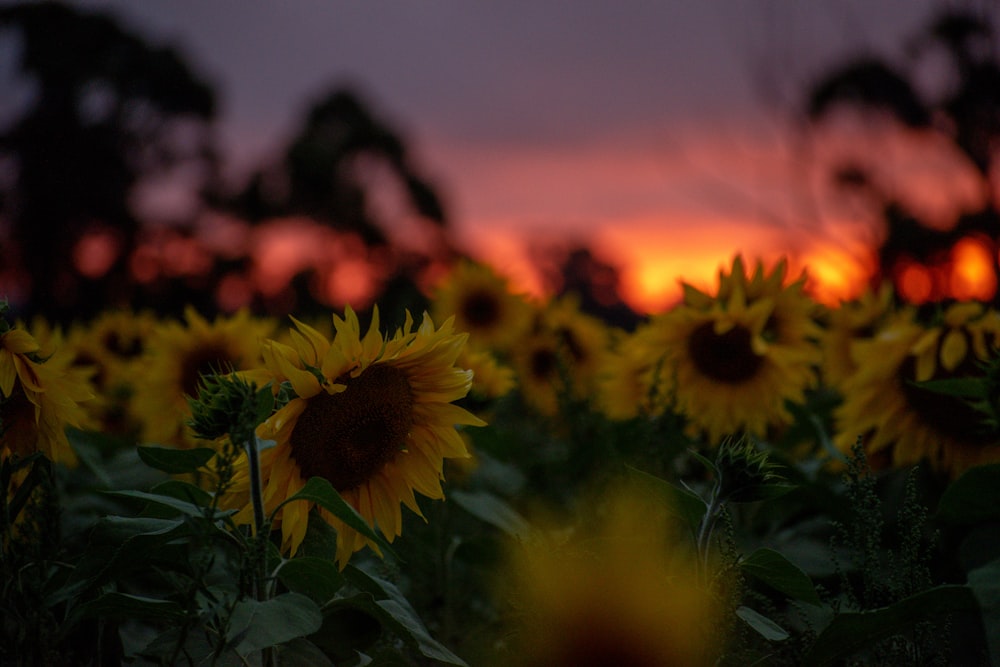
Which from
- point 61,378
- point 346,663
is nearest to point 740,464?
point 346,663

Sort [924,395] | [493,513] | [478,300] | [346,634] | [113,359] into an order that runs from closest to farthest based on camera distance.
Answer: [346,634]
[493,513]
[924,395]
[113,359]
[478,300]

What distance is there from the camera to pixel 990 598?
1382mm

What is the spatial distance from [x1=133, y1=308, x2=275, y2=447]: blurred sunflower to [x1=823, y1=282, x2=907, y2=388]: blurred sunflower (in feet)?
6.94

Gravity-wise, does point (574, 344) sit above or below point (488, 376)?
below

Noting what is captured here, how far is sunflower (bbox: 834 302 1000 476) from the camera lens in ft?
7.39

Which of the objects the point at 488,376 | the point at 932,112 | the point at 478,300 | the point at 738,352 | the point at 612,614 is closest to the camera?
the point at 612,614

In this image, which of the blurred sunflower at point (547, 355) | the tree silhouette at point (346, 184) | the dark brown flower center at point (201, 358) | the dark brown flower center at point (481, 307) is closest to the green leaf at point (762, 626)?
the dark brown flower center at point (201, 358)

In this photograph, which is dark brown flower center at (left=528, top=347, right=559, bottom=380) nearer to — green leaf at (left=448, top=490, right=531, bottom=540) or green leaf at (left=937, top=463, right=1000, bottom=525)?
green leaf at (left=448, top=490, right=531, bottom=540)

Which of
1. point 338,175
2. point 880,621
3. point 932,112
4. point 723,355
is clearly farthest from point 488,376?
point 338,175

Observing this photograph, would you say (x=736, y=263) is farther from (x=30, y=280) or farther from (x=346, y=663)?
(x=30, y=280)

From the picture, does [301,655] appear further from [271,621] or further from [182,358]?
[182,358]

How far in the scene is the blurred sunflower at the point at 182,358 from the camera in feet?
11.2

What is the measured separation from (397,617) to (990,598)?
93 centimetres

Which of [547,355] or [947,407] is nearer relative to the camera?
[947,407]
